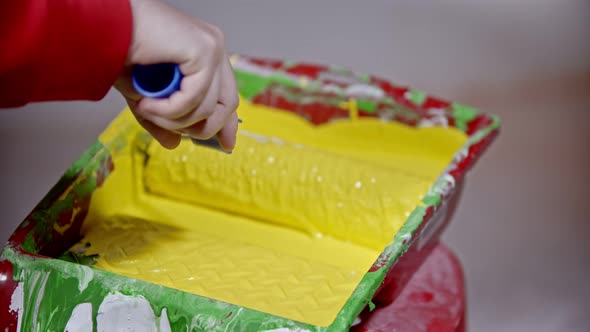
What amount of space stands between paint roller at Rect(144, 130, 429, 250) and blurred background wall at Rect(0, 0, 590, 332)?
46cm

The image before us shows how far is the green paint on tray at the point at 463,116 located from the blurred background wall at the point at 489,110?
0.40 metres

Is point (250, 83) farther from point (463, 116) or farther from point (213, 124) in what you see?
point (213, 124)

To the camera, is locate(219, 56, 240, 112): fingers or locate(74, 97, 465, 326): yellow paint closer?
locate(219, 56, 240, 112): fingers

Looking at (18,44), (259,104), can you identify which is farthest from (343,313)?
(259,104)

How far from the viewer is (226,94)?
27.3 inches

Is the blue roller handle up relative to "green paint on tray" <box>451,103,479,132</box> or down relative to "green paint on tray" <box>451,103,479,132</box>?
up

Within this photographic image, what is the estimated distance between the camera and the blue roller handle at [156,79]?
2.17ft

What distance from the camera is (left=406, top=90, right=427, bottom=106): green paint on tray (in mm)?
1196

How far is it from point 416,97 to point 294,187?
25 centimetres

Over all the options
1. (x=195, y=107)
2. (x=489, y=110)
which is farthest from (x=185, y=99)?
(x=489, y=110)

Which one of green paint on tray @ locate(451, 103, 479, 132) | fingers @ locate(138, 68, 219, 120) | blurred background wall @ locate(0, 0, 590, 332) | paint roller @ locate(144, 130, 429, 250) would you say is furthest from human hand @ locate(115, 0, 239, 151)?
blurred background wall @ locate(0, 0, 590, 332)

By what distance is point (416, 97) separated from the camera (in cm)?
120

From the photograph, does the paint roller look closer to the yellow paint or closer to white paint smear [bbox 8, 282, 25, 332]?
the yellow paint

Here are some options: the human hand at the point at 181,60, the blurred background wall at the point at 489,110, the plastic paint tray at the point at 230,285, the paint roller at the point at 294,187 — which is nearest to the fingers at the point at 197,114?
the human hand at the point at 181,60
